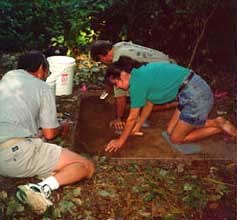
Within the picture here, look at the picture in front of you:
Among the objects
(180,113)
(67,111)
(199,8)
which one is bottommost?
(67,111)

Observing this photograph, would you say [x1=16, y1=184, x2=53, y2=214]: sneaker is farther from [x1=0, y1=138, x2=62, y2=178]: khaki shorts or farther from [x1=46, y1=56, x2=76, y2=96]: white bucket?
[x1=46, y1=56, x2=76, y2=96]: white bucket

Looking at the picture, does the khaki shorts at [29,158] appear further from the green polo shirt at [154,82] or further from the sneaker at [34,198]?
the green polo shirt at [154,82]

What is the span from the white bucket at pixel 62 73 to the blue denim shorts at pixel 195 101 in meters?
1.99

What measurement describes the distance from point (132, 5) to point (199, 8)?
1.26m

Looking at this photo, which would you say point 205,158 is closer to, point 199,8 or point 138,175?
point 138,175

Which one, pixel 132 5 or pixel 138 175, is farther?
pixel 132 5

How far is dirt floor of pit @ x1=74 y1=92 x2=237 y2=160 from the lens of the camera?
17.9 ft

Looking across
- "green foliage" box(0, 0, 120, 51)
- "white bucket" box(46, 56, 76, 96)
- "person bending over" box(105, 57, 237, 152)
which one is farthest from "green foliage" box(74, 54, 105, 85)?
"person bending over" box(105, 57, 237, 152)

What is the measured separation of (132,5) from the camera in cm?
860

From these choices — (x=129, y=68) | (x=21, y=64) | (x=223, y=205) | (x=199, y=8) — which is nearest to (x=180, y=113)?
(x=129, y=68)

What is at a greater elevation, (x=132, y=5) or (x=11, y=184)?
(x=132, y=5)

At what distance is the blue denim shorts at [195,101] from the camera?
209 inches

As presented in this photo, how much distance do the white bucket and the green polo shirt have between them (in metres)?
1.79

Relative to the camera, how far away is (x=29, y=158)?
14.4ft
